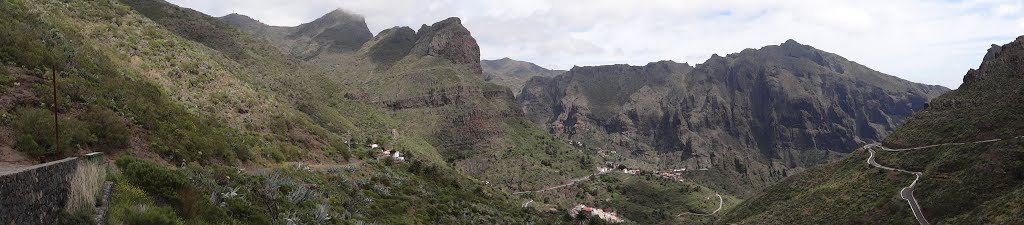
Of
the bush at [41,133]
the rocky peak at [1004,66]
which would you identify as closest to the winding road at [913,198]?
the rocky peak at [1004,66]

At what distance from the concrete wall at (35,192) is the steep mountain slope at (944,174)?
49550 mm

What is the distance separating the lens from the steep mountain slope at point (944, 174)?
152ft

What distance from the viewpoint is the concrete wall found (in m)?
8.35

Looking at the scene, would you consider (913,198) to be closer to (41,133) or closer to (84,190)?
(84,190)

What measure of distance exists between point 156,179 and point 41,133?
896 cm

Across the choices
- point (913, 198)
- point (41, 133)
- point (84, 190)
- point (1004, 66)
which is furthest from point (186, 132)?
point (1004, 66)

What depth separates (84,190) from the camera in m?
11.4

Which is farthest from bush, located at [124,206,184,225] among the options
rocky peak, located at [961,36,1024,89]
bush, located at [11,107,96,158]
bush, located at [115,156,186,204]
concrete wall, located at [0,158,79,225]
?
rocky peak, located at [961,36,1024,89]

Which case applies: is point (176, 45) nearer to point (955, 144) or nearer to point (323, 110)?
point (323, 110)

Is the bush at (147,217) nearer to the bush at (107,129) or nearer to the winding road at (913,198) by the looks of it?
the bush at (107,129)

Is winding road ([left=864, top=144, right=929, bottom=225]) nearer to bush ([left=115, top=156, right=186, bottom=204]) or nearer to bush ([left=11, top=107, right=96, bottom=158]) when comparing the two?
bush ([left=115, top=156, right=186, bottom=204])

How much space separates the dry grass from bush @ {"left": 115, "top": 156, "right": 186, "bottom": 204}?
2.37m

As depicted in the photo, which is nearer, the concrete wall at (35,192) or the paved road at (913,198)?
the concrete wall at (35,192)

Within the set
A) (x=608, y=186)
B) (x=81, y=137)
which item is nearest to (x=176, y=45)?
(x=81, y=137)
